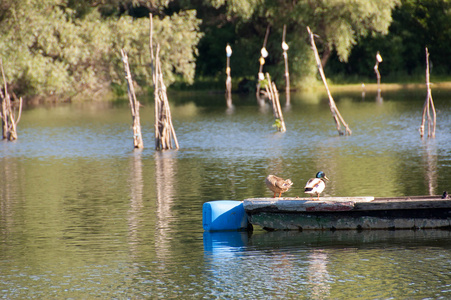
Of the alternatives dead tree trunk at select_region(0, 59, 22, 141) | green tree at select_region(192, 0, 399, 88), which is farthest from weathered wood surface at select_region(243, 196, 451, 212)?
green tree at select_region(192, 0, 399, 88)

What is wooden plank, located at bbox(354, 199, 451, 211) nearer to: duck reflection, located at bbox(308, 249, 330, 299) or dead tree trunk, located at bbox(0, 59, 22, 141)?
duck reflection, located at bbox(308, 249, 330, 299)

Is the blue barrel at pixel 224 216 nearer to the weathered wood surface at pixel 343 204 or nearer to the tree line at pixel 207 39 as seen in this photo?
the weathered wood surface at pixel 343 204

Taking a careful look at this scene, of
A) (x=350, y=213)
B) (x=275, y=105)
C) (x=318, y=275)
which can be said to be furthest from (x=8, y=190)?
(x=275, y=105)

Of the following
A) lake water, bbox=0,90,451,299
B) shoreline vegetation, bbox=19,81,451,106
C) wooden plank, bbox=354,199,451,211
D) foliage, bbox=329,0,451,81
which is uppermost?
foliage, bbox=329,0,451,81

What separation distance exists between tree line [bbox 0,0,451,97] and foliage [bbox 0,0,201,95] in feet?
0.27

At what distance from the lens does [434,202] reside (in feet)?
58.7

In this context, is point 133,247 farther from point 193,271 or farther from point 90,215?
point 90,215

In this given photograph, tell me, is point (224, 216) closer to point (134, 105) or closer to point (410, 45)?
point (134, 105)

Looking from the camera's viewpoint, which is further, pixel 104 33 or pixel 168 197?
pixel 104 33

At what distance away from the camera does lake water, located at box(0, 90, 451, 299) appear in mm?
14609

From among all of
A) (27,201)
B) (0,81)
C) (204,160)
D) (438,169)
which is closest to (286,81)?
(0,81)

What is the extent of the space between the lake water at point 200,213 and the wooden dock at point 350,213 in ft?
1.13

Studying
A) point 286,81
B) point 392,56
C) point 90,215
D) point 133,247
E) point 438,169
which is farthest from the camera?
point 392,56

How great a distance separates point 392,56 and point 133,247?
6787 cm
